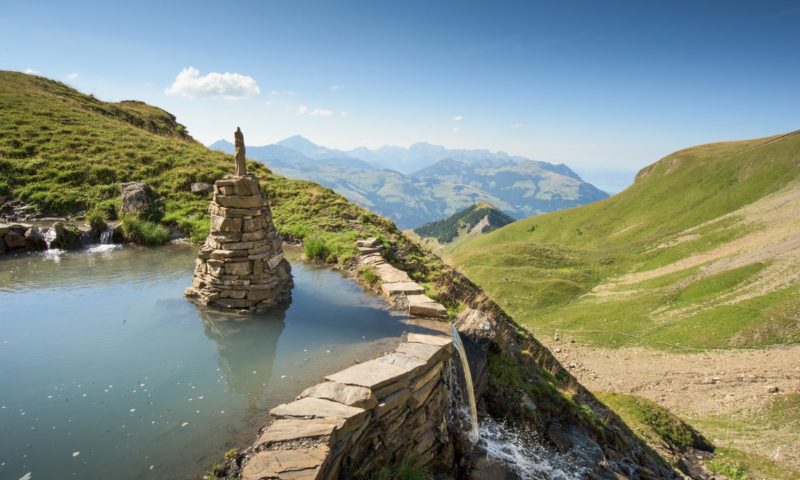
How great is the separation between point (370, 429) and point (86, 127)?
32252mm

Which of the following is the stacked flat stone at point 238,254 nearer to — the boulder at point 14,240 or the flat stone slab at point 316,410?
the flat stone slab at point 316,410

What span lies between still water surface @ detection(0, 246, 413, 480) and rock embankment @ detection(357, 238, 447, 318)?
60 cm

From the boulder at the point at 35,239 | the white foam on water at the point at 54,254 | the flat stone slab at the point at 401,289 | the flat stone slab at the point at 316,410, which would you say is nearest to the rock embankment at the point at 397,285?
the flat stone slab at the point at 401,289

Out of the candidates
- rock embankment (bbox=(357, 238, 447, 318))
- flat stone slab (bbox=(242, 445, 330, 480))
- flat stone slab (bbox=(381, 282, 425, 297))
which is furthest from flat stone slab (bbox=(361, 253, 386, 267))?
flat stone slab (bbox=(242, 445, 330, 480))

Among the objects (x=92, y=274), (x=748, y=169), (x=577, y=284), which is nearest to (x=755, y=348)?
(x=577, y=284)

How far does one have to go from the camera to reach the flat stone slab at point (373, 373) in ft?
23.7

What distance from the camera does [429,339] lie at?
372 inches

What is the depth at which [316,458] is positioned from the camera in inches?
218

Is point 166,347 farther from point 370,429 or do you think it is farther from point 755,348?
point 755,348

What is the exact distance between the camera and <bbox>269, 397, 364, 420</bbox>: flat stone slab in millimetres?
6375

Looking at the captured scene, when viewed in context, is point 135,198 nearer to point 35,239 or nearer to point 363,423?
point 35,239

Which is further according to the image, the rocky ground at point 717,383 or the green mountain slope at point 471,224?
the green mountain slope at point 471,224

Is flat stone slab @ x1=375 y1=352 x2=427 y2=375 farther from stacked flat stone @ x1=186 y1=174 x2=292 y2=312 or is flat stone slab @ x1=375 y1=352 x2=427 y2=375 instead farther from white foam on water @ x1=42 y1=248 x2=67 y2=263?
white foam on water @ x1=42 y1=248 x2=67 y2=263

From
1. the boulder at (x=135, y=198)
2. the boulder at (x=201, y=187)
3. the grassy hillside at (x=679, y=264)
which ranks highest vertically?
the boulder at (x=201, y=187)
